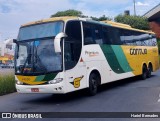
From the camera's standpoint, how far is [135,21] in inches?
1859

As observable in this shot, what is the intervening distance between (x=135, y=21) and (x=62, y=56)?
3684cm

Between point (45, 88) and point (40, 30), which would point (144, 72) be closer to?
point (40, 30)

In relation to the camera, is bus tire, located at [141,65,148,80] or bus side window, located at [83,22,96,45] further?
bus tire, located at [141,65,148,80]

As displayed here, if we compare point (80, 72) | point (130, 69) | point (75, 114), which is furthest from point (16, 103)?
point (130, 69)

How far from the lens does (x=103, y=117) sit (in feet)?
30.1

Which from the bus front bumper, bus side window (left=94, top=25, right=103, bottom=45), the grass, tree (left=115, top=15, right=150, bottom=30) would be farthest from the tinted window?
tree (left=115, top=15, right=150, bottom=30)

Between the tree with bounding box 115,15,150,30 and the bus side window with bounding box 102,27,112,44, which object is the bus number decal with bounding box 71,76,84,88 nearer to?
the bus side window with bounding box 102,27,112,44

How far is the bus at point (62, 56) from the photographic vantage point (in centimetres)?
1175

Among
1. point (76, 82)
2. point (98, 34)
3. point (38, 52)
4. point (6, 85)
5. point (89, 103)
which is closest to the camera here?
point (89, 103)

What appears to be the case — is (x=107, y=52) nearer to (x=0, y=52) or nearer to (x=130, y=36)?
(x=130, y=36)

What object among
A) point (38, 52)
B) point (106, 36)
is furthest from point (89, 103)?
point (106, 36)

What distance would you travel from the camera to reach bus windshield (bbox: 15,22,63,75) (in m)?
11.8

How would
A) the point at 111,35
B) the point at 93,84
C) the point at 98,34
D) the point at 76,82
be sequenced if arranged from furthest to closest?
the point at 111,35
the point at 98,34
the point at 93,84
the point at 76,82

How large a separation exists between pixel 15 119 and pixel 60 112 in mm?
1478
